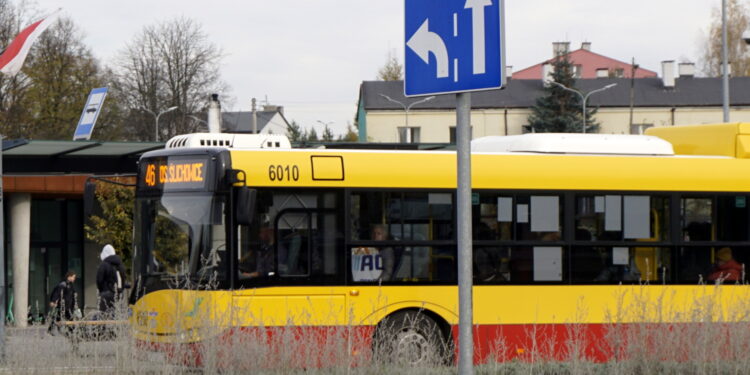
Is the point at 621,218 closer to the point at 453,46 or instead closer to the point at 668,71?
the point at 453,46

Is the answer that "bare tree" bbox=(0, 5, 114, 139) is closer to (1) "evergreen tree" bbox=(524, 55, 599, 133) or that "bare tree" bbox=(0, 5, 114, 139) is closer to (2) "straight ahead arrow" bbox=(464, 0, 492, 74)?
(1) "evergreen tree" bbox=(524, 55, 599, 133)

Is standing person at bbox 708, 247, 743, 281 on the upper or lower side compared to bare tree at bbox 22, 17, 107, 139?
lower

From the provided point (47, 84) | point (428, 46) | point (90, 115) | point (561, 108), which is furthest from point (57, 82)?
point (428, 46)

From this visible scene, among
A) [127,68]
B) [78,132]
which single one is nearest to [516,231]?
[78,132]

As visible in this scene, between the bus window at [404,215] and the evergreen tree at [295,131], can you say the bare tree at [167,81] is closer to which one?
the evergreen tree at [295,131]

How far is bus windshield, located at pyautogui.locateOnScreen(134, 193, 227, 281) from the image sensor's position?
13.3 meters

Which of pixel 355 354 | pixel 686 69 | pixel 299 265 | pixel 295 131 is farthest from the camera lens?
pixel 686 69

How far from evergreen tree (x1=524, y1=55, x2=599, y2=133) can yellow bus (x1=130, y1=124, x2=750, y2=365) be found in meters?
61.7

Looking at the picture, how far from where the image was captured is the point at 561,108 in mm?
77188

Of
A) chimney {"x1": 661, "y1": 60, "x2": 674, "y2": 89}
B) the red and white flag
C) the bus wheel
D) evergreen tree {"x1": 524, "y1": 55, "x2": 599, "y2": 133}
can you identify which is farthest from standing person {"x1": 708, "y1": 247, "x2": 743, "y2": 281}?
chimney {"x1": 661, "y1": 60, "x2": 674, "y2": 89}

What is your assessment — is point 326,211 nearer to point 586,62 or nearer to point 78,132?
point 78,132

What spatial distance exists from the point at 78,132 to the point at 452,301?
30.8 ft

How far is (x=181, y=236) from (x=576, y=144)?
5.06 m

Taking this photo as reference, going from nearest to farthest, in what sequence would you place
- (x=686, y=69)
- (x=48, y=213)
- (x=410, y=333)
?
(x=410, y=333) → (x=48, y=213) → (x=686, y=69)
